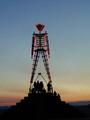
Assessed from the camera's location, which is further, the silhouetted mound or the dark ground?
the silhouetted mound

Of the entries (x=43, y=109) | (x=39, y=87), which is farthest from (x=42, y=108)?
(x=39, y=87)

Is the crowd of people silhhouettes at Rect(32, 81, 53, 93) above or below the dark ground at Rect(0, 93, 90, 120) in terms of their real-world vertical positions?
above

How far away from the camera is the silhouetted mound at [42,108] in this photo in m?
61.5

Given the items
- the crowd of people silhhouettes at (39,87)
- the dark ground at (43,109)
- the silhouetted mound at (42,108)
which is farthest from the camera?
the crowd of people silhhouettes at (39,87)

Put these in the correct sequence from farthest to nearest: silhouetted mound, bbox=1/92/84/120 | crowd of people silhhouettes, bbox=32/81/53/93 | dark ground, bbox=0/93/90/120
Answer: crowd of people silhhouettes, bbox=32/81/53/93 → silhouetted mound, bbox=1/92/84/120 → dark ground, bbox=0/93/90/120

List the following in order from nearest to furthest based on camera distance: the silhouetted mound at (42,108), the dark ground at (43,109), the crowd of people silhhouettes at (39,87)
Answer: the dark ground at (43,109) → the silhouetted mound at (42,108) → the crowd of people silhhouettes at (39,87)

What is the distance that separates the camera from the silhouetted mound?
61500 millimetres

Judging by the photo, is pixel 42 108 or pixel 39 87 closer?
pixel 42 108

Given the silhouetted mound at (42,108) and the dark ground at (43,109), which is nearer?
the dark ground at (43,109)

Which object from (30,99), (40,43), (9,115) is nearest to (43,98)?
(30,99)

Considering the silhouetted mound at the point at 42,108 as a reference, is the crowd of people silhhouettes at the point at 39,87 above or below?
above

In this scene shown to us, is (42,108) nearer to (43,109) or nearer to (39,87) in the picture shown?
(43,109)

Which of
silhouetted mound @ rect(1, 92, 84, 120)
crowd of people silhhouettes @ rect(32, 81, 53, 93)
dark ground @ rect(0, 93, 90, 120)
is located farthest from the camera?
crowd of people silhhouettes @ rect(32, 81, 53, 93)

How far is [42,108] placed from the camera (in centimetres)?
6284
